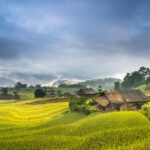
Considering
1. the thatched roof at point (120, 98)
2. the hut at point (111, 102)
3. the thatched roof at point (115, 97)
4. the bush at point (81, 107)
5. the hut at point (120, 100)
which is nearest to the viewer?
the bush at point (81, 107)

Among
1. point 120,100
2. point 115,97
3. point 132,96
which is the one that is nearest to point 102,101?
point 115,97

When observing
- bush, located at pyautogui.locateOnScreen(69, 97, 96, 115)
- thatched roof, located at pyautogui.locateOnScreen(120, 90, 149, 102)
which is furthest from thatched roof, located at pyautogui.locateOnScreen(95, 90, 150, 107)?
bush, located at pyautogui.locateOnScreen(69, 97, 96, 115)

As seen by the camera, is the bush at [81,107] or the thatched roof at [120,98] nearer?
the bush at [81,107]

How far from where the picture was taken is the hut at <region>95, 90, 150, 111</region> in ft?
341

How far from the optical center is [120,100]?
4139 inches

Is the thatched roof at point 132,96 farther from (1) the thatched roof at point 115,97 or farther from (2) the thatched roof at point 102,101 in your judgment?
(2) the thatched roof at point 102,101

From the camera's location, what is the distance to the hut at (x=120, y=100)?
104 meters

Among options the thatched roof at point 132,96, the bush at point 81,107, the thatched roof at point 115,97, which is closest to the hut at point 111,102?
the thatched roof at point 115,97

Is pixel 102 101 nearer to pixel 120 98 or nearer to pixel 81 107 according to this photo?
pixel 120 98

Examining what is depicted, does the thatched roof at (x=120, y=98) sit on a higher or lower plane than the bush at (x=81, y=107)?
higher

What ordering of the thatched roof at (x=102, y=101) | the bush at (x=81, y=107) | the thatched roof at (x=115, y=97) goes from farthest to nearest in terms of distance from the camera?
the thatched roof at (x=115, y=97) → the thatched roof at (x=102, y=101) → the bush at (x=81, y=107)

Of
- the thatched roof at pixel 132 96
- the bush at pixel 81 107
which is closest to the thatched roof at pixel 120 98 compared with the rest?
the thatched roof at pixel 132 96

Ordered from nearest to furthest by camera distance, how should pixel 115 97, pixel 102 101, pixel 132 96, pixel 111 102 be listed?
1. pixel 111 102
2. pixel 115 97
3. pixel 102 101
4. pixel 132 96

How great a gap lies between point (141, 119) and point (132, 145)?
19.4 meters
